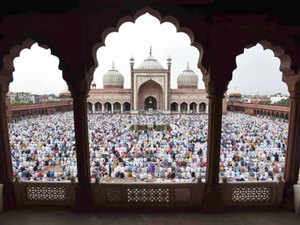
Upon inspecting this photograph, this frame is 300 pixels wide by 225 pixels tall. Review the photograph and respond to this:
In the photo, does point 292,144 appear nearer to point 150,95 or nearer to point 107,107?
point 150,95

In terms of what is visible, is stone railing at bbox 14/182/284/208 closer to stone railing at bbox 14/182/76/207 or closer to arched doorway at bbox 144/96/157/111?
stone railing at bbox 14/182/76/207

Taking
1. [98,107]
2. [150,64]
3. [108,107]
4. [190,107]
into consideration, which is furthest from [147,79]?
[98,107]

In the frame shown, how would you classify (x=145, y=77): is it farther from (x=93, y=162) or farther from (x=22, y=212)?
(x=22, y=212)

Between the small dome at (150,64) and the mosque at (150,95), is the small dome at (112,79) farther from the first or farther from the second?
the small dome at (150,64)

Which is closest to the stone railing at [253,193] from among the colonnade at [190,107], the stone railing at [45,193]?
the stone railing at [45,193]

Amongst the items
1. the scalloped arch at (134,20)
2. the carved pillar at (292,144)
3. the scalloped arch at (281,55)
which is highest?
the scalloped arch at (134,20)

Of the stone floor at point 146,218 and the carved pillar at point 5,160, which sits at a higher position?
the carved pillar at point 5,160
